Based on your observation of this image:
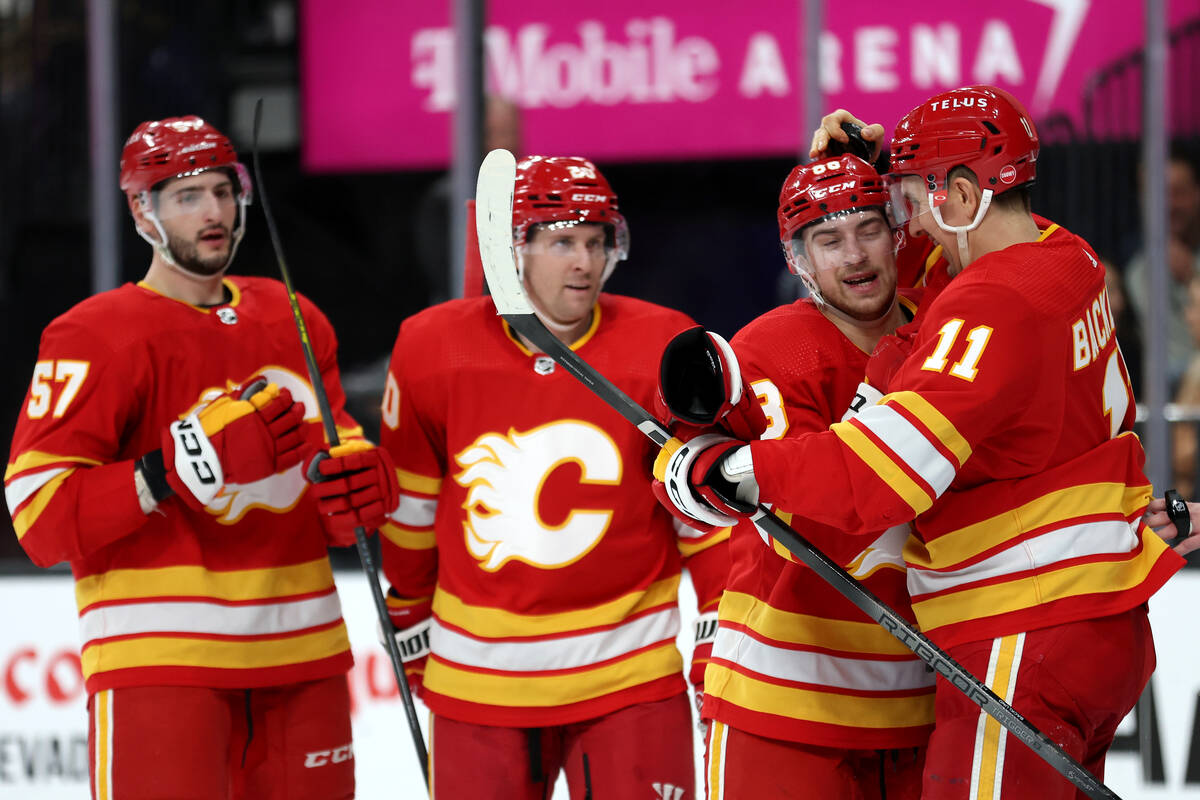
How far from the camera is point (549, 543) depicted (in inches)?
95.0

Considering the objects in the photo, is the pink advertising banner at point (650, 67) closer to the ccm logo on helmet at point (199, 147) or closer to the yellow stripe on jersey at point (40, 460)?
the ccm logo on helmet at point (199, 147)

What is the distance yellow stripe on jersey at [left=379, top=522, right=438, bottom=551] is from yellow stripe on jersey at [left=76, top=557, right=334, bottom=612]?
0.20m

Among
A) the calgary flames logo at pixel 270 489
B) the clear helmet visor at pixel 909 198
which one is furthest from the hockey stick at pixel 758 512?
the calgary flames logo at pixel 270 489

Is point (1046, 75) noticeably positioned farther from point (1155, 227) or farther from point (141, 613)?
point (141, 613)

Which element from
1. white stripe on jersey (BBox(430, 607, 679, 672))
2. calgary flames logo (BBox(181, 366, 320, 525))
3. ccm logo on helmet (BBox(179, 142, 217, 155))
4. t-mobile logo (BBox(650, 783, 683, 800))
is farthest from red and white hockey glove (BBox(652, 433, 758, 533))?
ccm logo on helmet (BBox(179, 142, 217, 155))

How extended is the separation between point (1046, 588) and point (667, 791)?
77 centimetres

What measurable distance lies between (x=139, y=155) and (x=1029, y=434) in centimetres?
162

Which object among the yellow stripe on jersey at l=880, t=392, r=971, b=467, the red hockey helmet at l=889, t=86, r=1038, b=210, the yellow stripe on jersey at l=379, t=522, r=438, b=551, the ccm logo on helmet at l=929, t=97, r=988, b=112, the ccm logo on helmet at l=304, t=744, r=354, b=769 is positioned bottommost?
the ccm logo on helmet at l=304, t=744, r=354, b=769

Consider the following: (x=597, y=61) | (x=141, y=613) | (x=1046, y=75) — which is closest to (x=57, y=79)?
(x=597, y=61)

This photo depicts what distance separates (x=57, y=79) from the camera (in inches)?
184

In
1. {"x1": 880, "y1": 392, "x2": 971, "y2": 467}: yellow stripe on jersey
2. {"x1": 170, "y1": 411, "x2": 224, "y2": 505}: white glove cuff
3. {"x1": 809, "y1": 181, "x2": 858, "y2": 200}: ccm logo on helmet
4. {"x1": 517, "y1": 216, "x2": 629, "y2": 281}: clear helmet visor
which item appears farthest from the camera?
{"x1": 517, "y1": 216, "x2": 629, "y2": 281}: clear helmet visor

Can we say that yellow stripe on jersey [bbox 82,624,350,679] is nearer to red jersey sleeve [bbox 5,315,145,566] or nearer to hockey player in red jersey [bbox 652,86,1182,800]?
red jersey sleeve [bbox 5,315,145,566]

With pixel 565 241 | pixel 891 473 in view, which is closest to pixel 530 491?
→ pixel 565 241

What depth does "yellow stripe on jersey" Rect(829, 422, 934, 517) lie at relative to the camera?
185 cm
